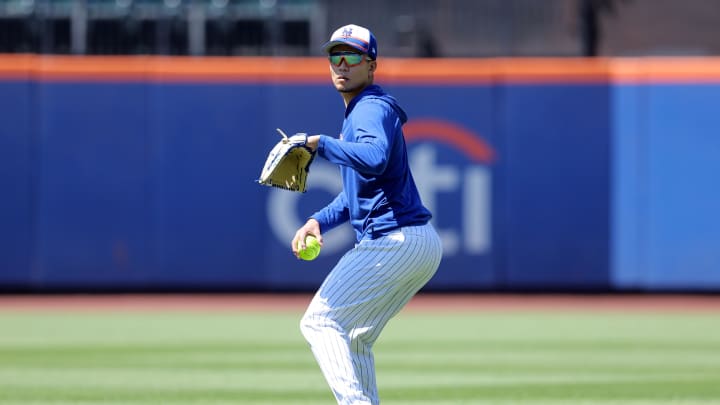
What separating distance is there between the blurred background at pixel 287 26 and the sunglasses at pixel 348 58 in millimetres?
11801

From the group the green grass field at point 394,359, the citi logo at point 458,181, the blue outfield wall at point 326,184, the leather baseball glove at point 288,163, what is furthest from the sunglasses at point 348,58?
the citi logo at point 458,181

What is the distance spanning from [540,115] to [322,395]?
8.14 metres

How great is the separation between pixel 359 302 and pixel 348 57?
3.26 ft

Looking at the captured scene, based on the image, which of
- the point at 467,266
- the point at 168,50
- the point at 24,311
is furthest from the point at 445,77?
the point at 24,311

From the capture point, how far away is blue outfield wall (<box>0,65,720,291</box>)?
14.7 metres

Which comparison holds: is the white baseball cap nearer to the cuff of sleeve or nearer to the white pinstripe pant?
the cuff of sleeve

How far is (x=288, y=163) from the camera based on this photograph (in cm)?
510

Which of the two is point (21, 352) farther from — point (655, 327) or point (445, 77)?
point (445, 77)

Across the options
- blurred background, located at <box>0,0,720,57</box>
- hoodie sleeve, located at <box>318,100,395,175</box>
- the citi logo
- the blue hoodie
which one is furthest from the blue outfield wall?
hoodie sleeve, located at <box>318,100,395,175</box>

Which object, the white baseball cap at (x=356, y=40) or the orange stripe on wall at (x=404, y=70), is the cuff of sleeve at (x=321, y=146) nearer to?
the white baseball cap at (x=356, y=40)

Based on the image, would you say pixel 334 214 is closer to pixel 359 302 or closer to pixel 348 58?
pixel 359 302

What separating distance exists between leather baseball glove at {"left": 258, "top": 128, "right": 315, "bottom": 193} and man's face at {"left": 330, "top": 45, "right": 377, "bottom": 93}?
1.07 feet

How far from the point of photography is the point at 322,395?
7.41 meters

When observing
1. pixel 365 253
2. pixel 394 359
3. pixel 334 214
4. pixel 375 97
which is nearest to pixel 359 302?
pixel 365 253
